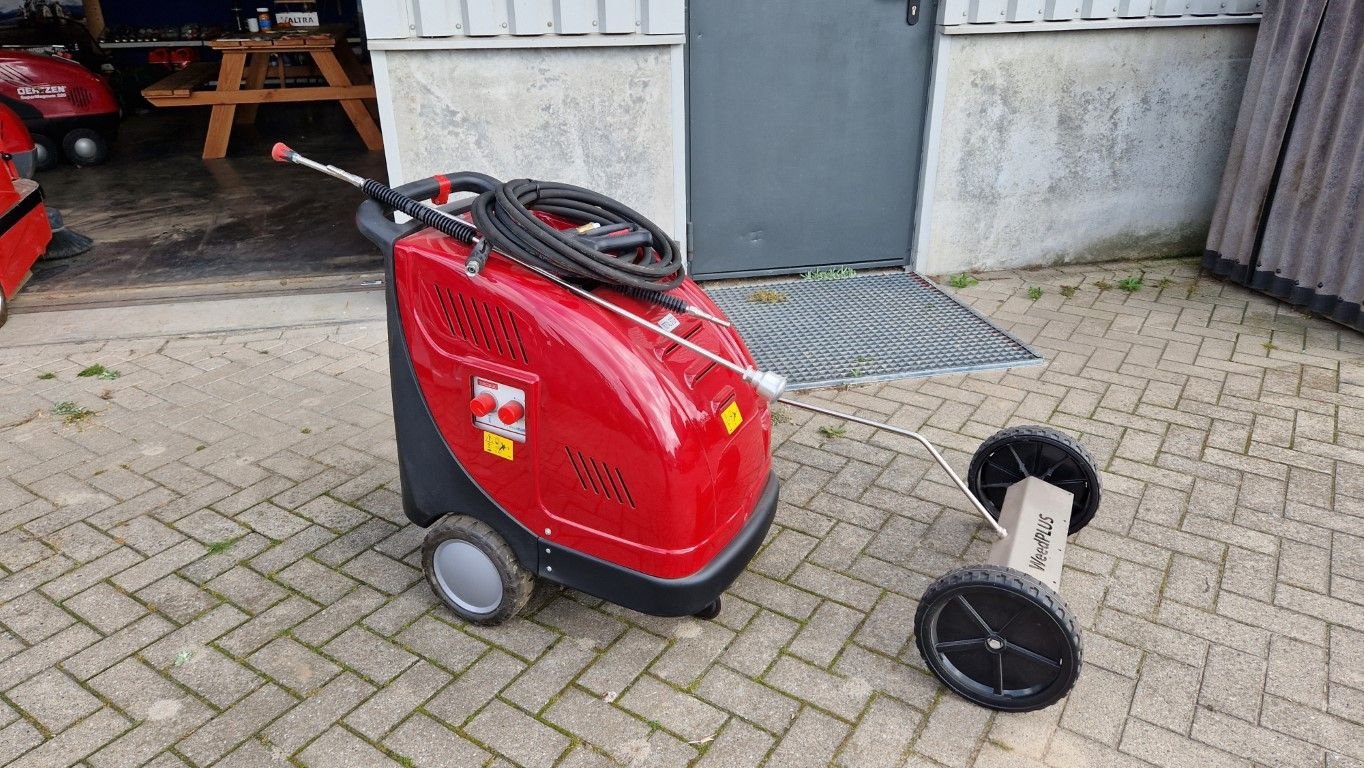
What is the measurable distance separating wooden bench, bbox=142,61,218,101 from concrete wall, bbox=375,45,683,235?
5465 millimetres

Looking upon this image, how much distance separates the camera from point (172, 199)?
7.61 meters

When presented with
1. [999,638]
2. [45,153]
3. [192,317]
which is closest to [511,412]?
[999,638]

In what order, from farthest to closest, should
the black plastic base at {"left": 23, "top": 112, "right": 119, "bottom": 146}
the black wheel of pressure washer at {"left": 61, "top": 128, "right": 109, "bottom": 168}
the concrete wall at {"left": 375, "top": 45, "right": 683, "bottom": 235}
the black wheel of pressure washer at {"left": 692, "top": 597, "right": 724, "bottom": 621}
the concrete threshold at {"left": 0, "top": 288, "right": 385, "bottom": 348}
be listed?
the black wheel of pressure washer at {"left": 61, "top": 128, "right": 109, "bottom": 168} → the black plastic base at {"left": 23, "top": 112, "right": 119, "bottom": 146} → the concrete threshold at {"left": 0, "top": 288, "right": 385, "bottom": 348} → the concrete wall at {"left": 375, "top": 45, "right": 683, "bottom": 235} → the black wheel of pressure washer at {"left": 692, "top": 597, "right": 724, "bottom": 621}

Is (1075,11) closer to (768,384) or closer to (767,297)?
(767,297)

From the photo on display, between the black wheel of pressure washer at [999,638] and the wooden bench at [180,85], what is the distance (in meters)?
9.09

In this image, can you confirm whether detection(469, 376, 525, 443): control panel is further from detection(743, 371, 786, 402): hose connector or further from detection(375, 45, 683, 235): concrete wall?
detection(375, 45, 683, 235): concrete wall

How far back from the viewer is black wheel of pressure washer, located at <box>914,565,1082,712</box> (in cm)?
233

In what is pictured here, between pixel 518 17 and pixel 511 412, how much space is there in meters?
2.96

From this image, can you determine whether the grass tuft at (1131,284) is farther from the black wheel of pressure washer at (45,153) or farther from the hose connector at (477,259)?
the black wheel of pressure washer at (45,153)

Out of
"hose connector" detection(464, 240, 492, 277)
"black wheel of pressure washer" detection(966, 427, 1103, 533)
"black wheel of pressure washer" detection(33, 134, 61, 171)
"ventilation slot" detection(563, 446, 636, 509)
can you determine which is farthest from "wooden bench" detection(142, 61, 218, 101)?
"black wheel of pressure washer" detection(966, 427, 1103, 533)

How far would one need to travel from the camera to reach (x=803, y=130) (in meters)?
5.35

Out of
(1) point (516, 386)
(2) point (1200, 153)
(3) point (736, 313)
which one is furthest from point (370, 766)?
(2) point (1200, 153)

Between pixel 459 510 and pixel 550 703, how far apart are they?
0.63 m

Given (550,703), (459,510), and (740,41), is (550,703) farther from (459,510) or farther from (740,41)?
(740,41)
